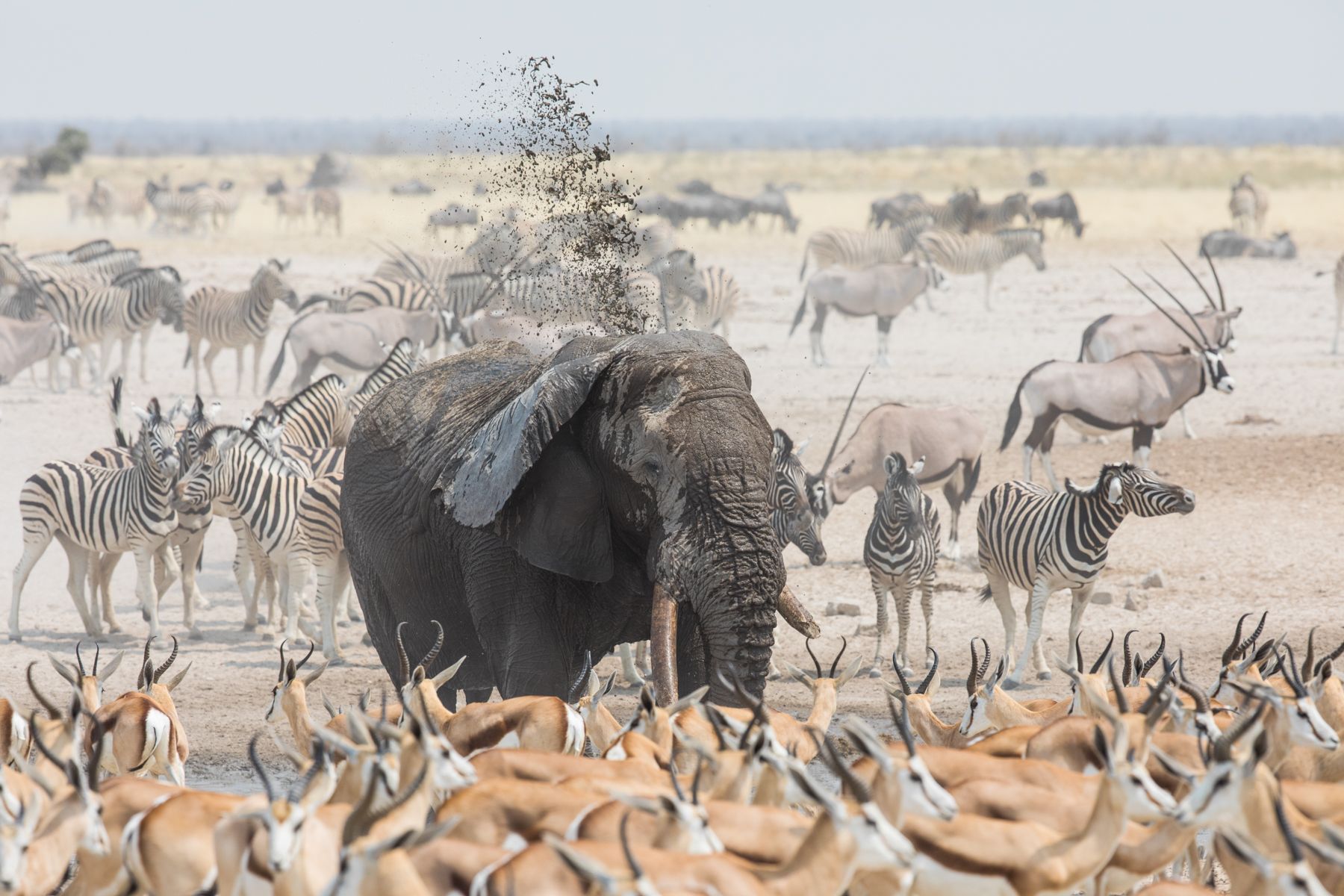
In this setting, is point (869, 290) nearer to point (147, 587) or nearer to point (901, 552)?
point (901, 552)

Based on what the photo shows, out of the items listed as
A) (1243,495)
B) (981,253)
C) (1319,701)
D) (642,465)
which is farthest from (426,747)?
(981,253)

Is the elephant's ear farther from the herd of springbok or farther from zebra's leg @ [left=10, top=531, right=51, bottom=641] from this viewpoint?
zebra's leg @ [left=10, top=531, right=51, bottom=641]

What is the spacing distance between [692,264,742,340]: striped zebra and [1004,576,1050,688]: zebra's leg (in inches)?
536

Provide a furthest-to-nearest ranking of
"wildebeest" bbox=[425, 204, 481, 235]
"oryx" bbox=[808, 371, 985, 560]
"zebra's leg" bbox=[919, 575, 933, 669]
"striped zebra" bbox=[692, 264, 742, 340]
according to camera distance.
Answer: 1. "wildebeest" bbox=[425, 204, 481, 235]
2. "striped zebra" bbox=[692, 264, 742, 340]
3. "oryx" bbox=[808, 371, 985, 560]
4. "zebra's leg" bbox=[919, 575, 933, 669]

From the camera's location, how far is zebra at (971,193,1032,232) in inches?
1535

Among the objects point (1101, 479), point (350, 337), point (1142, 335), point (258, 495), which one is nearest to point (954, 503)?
point (1101, 479)

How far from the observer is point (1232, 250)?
33062mm

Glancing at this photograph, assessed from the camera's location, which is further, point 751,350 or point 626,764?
point 751,350

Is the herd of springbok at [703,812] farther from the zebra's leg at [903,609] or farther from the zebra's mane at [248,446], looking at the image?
the zebra's mane at [248,446]

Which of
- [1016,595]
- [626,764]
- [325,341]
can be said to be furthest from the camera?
[325,341]

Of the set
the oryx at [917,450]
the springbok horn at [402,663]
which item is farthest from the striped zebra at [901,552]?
the springbok horn at [402,663]

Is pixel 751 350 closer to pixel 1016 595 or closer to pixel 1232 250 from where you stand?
pixel 1016 595

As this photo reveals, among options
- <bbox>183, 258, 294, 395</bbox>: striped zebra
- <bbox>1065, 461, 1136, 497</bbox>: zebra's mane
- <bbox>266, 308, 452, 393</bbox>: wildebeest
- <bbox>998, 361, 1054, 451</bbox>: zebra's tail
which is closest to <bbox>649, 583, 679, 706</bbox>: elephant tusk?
<bbox>1065, 461, 1136, 497</bbox>: zebra's mane

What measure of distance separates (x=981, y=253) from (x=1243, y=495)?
48.0 ft
